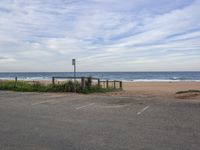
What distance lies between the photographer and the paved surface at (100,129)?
6527mm

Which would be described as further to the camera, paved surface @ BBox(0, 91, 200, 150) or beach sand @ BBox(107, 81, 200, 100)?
beach sand @ BBox(107, 81, 200, 100)

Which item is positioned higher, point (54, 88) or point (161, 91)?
point (54, 88)

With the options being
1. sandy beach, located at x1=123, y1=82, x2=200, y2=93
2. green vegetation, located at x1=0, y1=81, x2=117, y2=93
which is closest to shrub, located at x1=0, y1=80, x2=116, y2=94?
green vegetation, located at x1=0, y1=81, x2=117, y2=93

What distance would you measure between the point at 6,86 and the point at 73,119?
1489 cm

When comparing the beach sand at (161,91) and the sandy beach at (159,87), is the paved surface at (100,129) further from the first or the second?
the sandy beach at (159,87)

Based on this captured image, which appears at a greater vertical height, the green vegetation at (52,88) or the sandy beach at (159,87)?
the green vegetation at (52,88)

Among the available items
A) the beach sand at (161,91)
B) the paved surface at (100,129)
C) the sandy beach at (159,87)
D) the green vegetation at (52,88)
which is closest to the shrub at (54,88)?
the green vegetation at (52,88)

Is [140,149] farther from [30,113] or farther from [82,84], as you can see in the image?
[82,84]

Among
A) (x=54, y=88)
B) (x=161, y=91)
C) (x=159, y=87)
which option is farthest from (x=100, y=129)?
(x=159, y=87)

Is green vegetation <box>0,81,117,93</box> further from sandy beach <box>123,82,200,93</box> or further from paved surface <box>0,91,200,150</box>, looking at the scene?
paved surface <box>0,91,200,150</box>

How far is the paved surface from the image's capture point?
6.53 m

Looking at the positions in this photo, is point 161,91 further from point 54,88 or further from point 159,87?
point 159,87

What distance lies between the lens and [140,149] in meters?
6.20

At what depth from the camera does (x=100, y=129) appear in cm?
813
